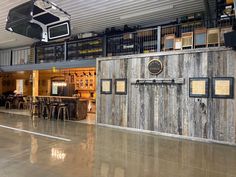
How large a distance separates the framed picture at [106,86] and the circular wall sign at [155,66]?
1716mm

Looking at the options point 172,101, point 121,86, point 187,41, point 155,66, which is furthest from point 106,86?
point 187,41

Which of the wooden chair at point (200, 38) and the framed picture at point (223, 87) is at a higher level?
the wooden chair at point (200, 38)

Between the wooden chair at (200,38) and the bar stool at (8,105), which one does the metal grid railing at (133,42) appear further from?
the bar stool at (8,105)

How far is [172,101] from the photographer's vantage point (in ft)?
20.1

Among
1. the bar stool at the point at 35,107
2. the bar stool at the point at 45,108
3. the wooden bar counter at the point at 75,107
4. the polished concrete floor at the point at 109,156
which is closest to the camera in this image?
the polished concrete floor at the point at 109,156

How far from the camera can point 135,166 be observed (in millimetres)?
3602

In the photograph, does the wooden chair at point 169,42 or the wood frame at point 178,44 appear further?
the wooden chair at point 169,42

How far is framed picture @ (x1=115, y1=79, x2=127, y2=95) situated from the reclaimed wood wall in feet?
0.45

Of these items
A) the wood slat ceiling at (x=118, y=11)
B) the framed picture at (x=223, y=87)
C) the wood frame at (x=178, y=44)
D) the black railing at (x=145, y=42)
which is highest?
the wood slat ceiling at (x=118, y=11)

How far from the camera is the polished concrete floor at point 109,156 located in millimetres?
3322

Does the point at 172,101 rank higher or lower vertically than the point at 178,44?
lower

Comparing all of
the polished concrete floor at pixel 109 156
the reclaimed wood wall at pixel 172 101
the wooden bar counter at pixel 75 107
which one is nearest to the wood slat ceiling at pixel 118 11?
the reclaimed wood wall at pixel 172 101

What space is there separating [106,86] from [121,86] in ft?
2.26

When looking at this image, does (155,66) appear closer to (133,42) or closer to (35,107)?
(133,42)
